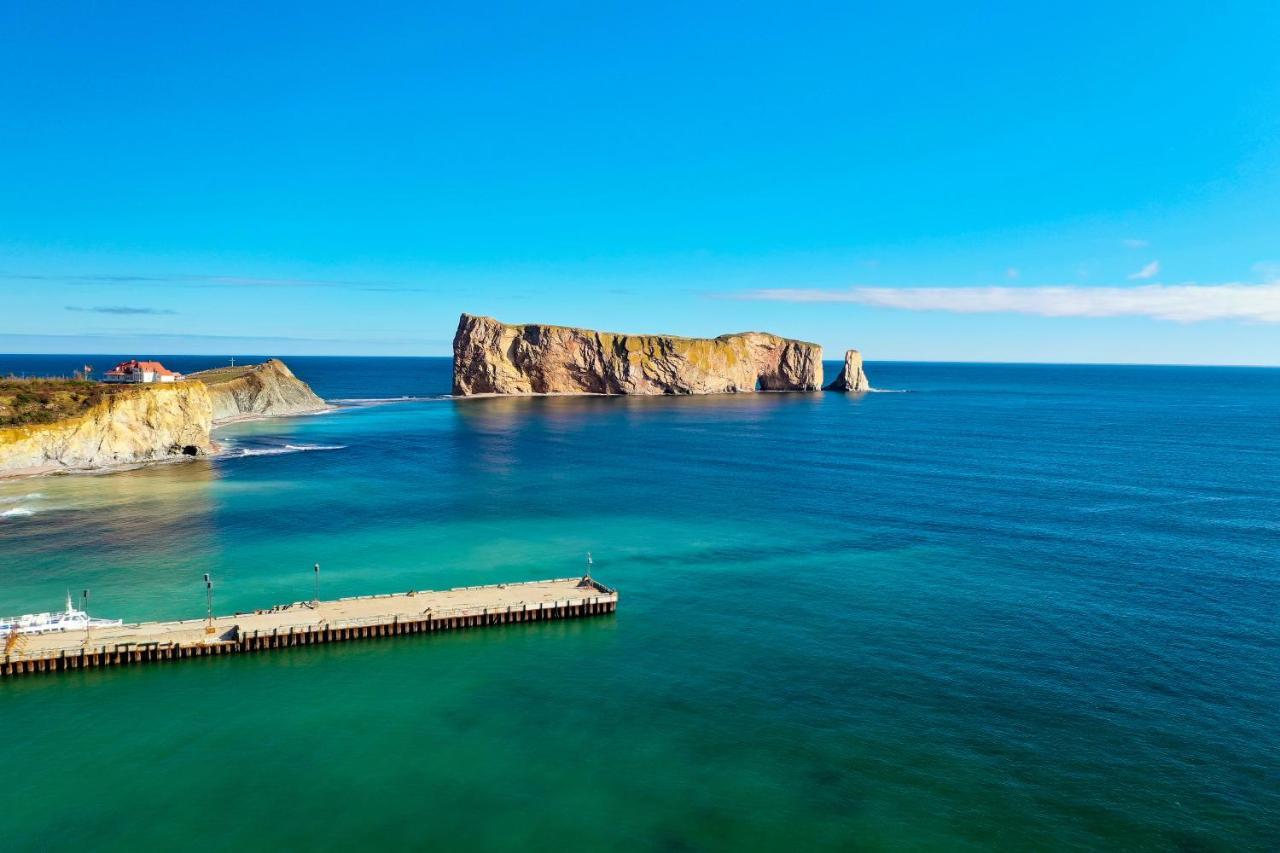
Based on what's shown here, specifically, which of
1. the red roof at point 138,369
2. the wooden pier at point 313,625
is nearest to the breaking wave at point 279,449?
the red roof at point 138,369

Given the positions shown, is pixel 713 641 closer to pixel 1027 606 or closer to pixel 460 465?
pixel 1027 606

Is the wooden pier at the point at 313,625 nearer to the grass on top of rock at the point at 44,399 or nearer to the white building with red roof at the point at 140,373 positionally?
the grass on top of rock at the point at 44,399

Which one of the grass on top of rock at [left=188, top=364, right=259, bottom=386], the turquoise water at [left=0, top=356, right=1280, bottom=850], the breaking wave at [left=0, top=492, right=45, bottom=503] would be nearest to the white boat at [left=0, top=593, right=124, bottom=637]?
the turquoise water at [left=0, top=356, right=1280, bottom=850]

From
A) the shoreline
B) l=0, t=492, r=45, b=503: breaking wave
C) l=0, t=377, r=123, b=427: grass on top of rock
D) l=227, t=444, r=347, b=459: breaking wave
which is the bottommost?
l=0, t=492, r=45, b=503: breaking wave

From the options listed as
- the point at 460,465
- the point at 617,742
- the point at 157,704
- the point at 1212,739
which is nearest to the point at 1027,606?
the point at 1212,739

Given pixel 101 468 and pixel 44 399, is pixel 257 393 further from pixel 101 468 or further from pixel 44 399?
pixel 101 468

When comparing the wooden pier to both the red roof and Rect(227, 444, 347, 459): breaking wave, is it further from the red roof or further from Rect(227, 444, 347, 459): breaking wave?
the red roof

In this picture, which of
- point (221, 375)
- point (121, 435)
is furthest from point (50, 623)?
point (221, 375)
